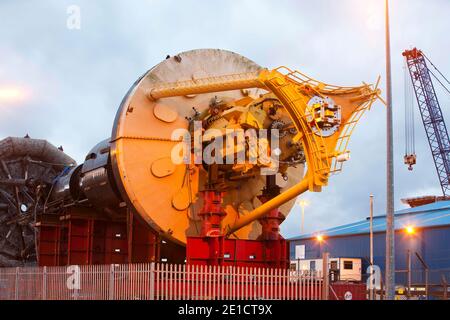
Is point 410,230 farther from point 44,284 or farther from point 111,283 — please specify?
point 111,283

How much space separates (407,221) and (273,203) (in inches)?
903

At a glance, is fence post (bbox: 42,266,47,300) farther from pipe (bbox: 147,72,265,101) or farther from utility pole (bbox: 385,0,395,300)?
utility pole (bbox: 385,0,395,300)

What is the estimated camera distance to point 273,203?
61.8 ft

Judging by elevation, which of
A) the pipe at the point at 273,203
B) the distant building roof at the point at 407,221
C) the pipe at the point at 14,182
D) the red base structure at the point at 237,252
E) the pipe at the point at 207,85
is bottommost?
the red base structure at the point at 237,252

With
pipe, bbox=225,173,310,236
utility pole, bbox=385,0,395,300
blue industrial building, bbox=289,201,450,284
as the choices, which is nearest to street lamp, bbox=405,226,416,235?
blue industrial building, bbox=289,201,450,284

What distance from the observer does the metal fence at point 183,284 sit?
52.9ft

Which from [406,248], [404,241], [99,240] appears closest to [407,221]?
[404,241]

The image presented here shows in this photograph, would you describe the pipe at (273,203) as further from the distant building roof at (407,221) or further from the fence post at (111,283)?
the distant building roof at (407,221)

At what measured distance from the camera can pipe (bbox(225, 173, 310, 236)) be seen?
58.5ft

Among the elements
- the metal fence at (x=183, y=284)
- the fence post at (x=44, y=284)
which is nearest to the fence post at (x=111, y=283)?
the metal fence at (x=183, y=284)

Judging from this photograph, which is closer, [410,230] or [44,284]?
[44,284]

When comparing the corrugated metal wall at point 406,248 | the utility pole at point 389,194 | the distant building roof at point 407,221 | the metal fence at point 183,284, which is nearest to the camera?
the utility pole at point 389,194

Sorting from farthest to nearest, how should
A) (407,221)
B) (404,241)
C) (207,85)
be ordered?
(407,221)
(404,241)
(207,85)

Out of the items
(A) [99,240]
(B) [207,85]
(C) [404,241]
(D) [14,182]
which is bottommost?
(A) [99,240]
